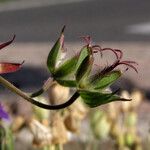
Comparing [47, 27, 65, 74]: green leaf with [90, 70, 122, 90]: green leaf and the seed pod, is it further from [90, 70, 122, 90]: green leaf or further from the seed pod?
the seed pod

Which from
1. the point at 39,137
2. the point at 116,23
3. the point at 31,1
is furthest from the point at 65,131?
the point at 31,1

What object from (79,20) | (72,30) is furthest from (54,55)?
(79,20)

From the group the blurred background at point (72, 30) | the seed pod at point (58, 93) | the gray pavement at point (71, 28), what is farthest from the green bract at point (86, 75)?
the gray pavement at point (71, 28)

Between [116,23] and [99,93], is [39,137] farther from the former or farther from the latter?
[116,23]

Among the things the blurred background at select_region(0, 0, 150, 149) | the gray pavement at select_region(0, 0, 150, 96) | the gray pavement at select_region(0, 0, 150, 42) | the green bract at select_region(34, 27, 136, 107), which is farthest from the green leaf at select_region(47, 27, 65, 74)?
the gray pavement at select_region(0, 0, 150, 42)

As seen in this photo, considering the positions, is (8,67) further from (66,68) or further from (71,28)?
(71,28)

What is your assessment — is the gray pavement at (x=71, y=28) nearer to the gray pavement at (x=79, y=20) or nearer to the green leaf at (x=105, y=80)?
the gray pavement at (x=79, y=20)
